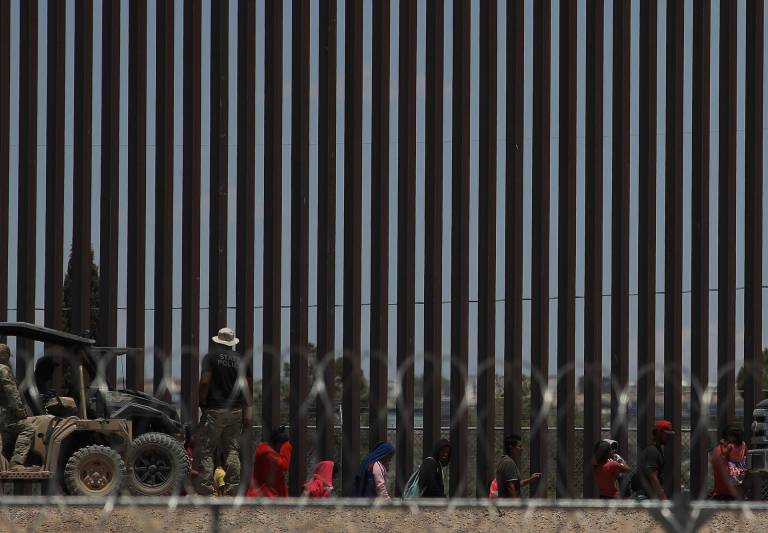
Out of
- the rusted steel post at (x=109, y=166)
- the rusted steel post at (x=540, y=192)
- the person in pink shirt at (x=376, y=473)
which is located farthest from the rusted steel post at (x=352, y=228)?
the person in pink shirt at (x=376, y=473)

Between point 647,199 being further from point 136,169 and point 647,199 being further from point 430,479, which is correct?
point 136,169

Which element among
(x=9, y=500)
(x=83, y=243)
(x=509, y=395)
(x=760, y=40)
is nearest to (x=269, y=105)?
(x=83, y=243)

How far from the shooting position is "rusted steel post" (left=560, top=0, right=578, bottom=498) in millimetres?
13789

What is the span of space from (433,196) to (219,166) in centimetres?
211

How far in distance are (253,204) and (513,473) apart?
4686 millimetres

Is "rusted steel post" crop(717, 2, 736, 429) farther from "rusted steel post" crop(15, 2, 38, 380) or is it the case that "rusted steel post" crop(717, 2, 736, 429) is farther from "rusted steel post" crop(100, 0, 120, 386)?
"rusted steel post" crop(15, 2, 38, 380)

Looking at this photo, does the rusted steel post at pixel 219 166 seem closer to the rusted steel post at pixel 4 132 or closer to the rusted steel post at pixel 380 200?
the rusted steel post at pixel 380 200

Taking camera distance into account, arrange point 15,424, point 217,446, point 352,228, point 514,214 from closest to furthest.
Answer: point 15,424 → point 217,446 → point 514,214 → point 352,228

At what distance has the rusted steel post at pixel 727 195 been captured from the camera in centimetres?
1403

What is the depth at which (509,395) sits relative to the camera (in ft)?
44.7

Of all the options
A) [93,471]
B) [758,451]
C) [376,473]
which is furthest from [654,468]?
[93,471]

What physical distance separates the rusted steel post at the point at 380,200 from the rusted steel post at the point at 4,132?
3607 mm

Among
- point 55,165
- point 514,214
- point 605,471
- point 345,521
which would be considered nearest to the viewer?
point 345,521

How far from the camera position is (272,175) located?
14109mm
